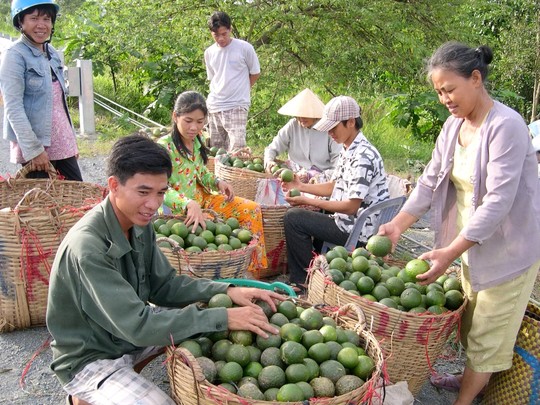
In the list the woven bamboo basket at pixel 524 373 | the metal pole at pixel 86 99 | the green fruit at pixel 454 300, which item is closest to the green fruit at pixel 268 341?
the green fruit at pixel 454 300

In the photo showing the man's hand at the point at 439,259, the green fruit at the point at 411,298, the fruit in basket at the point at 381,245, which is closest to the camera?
the man's hand at the point at 439,259

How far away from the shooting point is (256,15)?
31.5 ft

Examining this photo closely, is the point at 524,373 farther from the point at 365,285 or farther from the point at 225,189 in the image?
the point at 225,189

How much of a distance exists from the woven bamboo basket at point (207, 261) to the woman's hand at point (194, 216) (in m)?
0.37

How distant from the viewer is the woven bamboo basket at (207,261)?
3480 millimetres

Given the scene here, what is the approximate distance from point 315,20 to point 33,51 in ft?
22.6

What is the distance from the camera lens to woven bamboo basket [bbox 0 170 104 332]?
3.26m

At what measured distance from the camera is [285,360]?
2.32 m

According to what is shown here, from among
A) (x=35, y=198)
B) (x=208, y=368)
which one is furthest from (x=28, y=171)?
(x=208, y=368)

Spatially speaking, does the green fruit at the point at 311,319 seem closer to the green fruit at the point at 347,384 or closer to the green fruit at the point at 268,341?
the green fruit at the point at 268,341

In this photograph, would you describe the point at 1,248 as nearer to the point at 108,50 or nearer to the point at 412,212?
the point at 412,212

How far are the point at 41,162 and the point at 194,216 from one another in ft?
4.16

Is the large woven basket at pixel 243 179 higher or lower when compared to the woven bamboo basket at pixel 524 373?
higher

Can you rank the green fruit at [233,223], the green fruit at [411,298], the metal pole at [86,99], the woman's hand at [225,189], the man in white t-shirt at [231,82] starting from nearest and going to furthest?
the green fruit at [411,298]
the green fruit at [233,223]
the woman's hand at [225,189]
the man in white t-shirt at [231,82]
the metal pole at [86,99]
